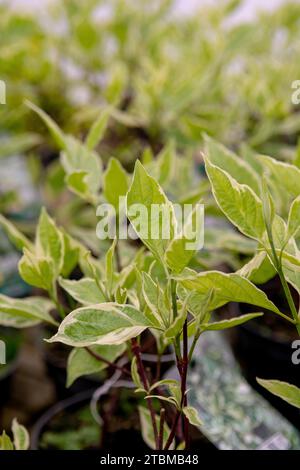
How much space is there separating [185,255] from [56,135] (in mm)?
292

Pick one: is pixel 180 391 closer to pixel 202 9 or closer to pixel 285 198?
pixel 285 198

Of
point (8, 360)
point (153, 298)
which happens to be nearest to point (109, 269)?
point (153, 298)

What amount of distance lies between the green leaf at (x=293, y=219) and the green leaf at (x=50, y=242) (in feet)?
0.83

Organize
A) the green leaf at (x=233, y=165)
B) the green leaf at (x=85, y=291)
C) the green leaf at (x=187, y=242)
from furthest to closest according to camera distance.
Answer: the green leaf at (x=233, y=165)
the green leaf at (x=85, y=291)
the green leaf at (x=187, y=242)

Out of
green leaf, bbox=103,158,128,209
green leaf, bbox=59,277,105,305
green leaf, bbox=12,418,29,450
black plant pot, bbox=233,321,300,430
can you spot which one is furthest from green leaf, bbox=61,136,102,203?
black plant pot, bbox=233,321,300,430

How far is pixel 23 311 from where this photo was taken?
0.60m

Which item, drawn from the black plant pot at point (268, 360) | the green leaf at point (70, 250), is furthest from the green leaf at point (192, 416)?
the black plant pot at point (268, 360)

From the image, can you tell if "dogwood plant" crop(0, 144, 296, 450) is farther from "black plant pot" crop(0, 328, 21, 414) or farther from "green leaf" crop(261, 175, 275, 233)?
"black plant pot" crop(0, 328, 21, 414)

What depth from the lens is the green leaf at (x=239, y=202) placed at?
0.48m

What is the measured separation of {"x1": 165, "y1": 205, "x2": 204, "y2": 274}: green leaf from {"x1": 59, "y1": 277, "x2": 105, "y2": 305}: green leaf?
129mm

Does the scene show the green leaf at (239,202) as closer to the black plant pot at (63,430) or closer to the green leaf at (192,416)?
the green leaf at (192,416)

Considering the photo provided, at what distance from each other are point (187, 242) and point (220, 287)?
1.9 inches

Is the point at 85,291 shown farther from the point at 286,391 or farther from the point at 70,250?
the point at 286,391

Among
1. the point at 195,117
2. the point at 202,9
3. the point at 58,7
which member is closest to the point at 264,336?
the point at 195,117
